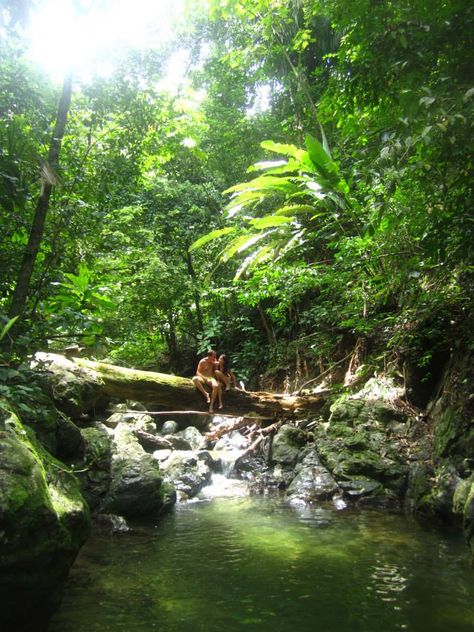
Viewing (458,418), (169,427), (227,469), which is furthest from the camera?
(169,427)

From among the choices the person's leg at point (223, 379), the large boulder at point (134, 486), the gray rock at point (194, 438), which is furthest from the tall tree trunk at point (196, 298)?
the large boulder at point (134, 486)

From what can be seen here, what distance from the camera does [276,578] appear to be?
4293mm

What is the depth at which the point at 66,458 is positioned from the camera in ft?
18.7

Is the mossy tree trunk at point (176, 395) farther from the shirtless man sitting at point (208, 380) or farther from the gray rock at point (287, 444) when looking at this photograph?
the gray rock at point (287, 444)

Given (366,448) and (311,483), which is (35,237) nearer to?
(311,483)

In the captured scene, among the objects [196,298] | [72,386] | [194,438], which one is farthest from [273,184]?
[196,298]

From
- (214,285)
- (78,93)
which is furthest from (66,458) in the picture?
(214,285)

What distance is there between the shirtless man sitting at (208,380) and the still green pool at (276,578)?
2.33m

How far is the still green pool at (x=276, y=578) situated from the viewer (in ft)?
→ 11.4

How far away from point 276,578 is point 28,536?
252cm

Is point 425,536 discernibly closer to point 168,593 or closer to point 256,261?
point 168,593

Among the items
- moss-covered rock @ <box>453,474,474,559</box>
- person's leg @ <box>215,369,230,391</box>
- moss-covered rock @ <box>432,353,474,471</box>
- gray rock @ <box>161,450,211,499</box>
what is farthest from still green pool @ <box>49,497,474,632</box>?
person's leg @ <box>215,369,230,391</box>

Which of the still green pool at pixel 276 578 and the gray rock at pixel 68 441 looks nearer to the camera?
the still green pool at pixel 276 578

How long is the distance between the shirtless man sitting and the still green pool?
7.65ft
